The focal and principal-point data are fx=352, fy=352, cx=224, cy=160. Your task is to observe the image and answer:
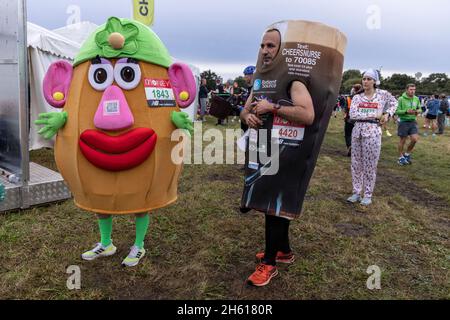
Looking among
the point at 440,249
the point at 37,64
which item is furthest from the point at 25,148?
the point at 440,249

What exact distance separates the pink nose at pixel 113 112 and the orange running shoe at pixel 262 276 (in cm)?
146

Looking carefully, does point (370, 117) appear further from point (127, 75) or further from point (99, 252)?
point (99, 252)

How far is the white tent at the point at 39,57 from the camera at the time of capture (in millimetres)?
6355

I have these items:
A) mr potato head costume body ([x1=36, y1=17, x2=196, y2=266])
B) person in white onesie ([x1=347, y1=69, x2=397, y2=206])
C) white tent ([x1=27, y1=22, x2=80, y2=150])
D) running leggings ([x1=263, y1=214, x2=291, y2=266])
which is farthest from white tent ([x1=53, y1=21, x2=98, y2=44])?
running leggings ([x1=263, y1=214, x2=291, y2=266])

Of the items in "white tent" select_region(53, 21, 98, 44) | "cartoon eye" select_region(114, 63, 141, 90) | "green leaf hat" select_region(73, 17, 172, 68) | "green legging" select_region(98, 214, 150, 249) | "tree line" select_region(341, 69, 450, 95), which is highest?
"tree line" select_region(341, 69, 450, 95)

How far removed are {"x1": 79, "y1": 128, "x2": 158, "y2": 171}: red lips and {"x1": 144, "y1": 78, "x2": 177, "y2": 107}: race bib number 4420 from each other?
8.4 inches

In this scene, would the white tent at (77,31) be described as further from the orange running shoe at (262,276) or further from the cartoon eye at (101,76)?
the orange running shoe at (262,276)

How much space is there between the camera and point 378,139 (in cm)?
448

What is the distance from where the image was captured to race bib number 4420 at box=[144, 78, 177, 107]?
2.40m

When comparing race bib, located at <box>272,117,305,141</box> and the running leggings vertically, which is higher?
race bib, located at <box>272,117,305,141</box>

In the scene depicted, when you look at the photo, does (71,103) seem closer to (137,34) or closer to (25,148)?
(137,34)

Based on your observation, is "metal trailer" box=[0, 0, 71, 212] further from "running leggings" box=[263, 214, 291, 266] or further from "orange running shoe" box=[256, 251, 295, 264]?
"running leggings" box=[263, 214, 291, 266]

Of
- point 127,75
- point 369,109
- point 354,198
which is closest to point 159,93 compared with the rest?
point 127,75

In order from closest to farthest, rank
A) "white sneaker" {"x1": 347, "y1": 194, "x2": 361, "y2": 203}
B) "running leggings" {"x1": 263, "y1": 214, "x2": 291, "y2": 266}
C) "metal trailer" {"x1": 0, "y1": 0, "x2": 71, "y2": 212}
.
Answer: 1. "running leggings" {"x1": 263, "y1": 214, "x2": 291, "y2": 266}
2. "metal trailer" {"x1": 0, "y1": 0, "x2": 71, "y2": 212}
3. "white sneaker" {"x1": 347, "y1": 194, "x2": 361, "y2": 203}
